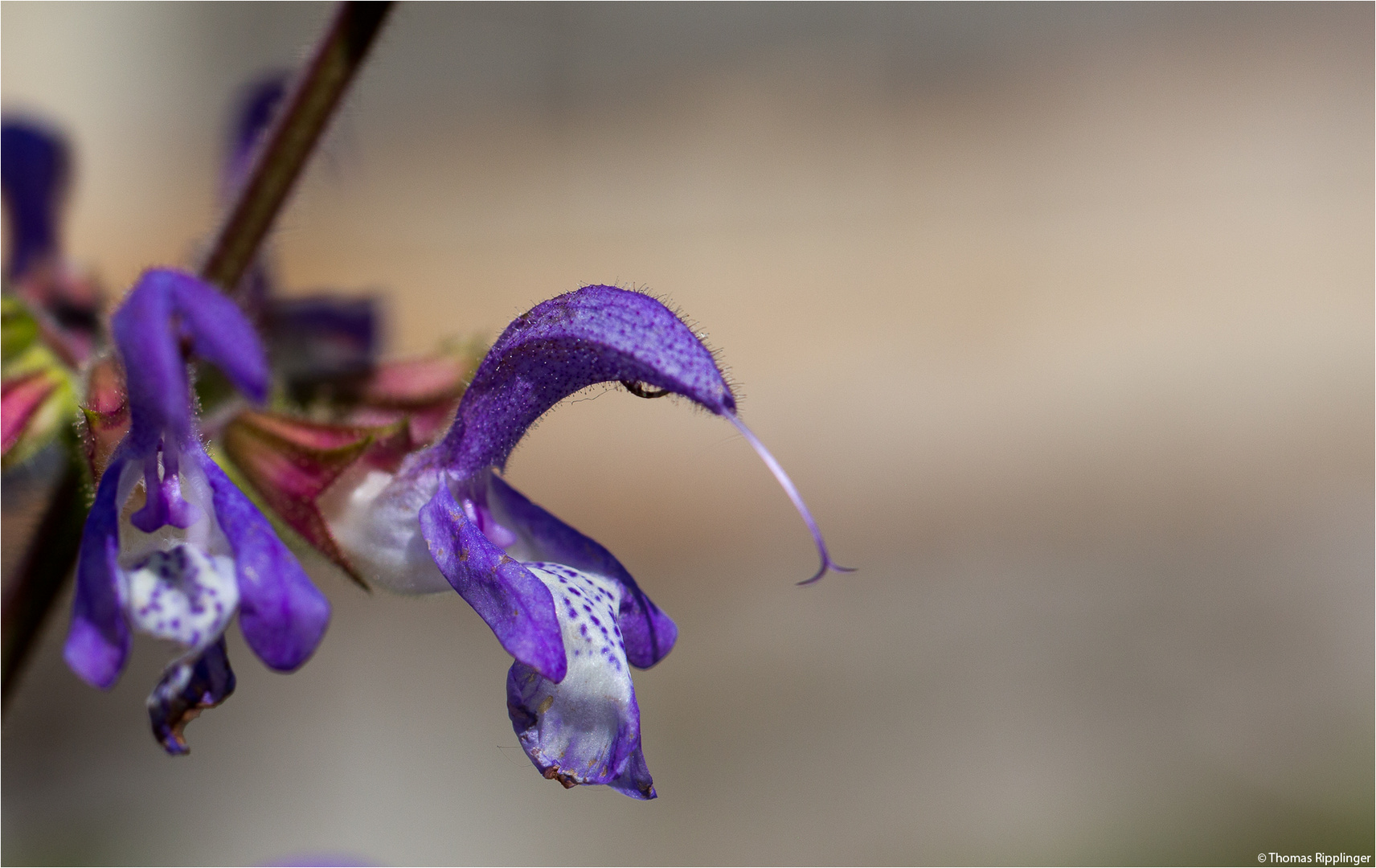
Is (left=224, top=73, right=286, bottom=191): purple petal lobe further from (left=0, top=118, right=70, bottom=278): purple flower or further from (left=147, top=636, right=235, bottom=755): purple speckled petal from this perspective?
(left=147, top=636, right=235, bottom=755): purple speckled petal

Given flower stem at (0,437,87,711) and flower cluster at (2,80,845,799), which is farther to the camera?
flower stem at (0,437,87,711)

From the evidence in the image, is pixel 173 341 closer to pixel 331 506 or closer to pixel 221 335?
pixel 221 335

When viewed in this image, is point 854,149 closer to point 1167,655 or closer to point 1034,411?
point 1034,411

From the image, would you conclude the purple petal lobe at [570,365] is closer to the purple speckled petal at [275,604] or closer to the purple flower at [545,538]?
the purple flower at [545,538]

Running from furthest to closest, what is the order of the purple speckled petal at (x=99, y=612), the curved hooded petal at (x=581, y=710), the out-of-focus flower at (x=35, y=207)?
the out-of-focus flower at (x=35, y=207)
the curved hooded petal at (x=581, y=710)
the purple speckled petal at (x=99, y=612)

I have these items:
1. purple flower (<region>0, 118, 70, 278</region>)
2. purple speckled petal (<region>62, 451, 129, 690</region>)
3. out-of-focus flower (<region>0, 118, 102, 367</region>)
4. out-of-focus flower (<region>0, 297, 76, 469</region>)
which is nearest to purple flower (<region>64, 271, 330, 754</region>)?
purple speckled petal (<region>62, 451, 129, 690</region>)

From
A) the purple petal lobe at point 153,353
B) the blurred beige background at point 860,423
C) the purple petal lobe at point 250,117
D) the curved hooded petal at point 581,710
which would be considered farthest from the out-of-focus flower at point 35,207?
the curved hooded petal at point 581,710
